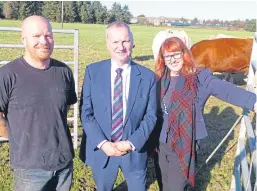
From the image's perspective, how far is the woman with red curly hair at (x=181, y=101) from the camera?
2.62 metres

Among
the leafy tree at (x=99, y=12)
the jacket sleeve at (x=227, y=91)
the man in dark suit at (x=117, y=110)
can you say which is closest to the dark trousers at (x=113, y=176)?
the man in dark suit at (x=117, y=110)

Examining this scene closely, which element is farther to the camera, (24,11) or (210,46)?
(24,11)

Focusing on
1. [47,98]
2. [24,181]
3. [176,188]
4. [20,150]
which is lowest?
[176,188]

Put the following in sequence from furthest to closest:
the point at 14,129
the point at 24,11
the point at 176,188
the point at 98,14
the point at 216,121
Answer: the point at 98,14, the point at 24,11, the point at 216,121, the point at 176,188, the point at 14,129

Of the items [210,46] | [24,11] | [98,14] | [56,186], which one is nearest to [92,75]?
[56,186]

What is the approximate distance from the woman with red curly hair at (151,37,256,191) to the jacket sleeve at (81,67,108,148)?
1.94ft

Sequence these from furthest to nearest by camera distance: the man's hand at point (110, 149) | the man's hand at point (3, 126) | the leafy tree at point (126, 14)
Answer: the leafy tree at point (126, 14)
the man's hand at point (110, 149)
the man's hand at point (3, 126)

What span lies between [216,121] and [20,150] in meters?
5.05

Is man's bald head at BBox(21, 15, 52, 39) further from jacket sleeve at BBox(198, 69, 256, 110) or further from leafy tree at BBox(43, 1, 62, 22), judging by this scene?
leafy tree at BBox(43, 1, 62, 22)

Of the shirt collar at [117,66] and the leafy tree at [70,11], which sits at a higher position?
the leafy tree at [70,11]

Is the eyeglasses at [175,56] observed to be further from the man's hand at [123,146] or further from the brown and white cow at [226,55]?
the brown and white cow at [226,55]

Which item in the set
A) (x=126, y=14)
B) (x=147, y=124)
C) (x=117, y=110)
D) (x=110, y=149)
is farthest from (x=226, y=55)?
(x=126, y=14)

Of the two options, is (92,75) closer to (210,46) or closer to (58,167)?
(58,167)

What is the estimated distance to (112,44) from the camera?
7.80 ft
